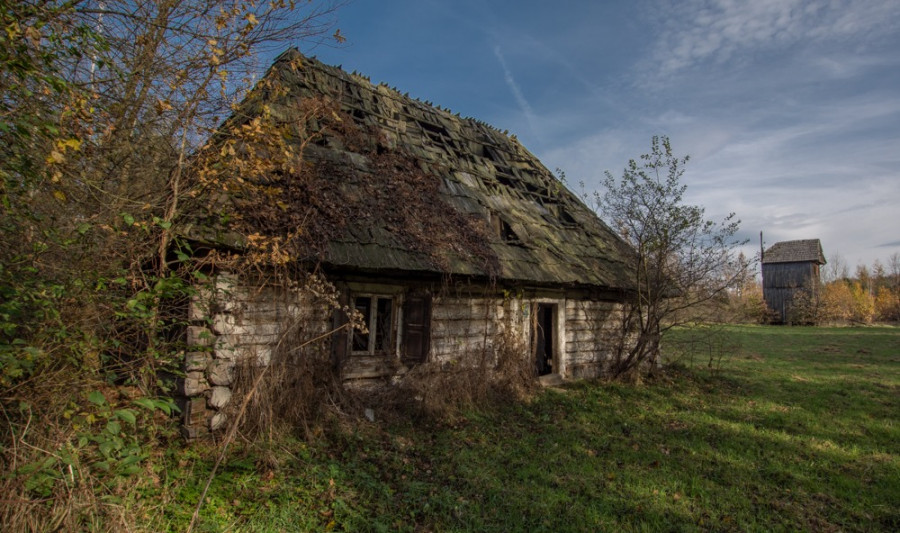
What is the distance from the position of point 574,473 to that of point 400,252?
3.45 m

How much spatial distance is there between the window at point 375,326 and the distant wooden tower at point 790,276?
32784 millimetres

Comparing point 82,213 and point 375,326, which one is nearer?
point 82,213

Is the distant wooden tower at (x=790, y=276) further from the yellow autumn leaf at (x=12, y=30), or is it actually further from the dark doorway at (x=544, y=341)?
the yellow autumn leaf at (x=12, y=30)

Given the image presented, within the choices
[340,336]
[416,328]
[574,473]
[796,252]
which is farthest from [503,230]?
[796,252]

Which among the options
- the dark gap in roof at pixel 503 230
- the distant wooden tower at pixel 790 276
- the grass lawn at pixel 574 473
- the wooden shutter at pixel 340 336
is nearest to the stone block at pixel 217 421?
the grass lawn at pixel 574 473

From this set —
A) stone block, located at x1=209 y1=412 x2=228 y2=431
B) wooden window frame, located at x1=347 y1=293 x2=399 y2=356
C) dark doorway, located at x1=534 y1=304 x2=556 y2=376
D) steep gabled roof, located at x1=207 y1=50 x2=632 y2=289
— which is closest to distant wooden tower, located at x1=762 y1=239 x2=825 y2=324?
steep gabled roof, located at x1=207 y1=50 x2=632 y2=289

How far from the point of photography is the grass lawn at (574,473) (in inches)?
151

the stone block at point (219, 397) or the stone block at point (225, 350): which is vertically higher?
the stone block at point (225, 350)

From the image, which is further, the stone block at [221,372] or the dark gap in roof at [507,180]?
the dark gap in roof at [507,180]

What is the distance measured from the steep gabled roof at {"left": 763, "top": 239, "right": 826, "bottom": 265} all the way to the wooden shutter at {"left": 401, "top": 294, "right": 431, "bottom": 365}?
34.9 meters

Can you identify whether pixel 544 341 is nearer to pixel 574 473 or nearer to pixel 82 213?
pixel 574 473

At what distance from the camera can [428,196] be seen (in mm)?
7840

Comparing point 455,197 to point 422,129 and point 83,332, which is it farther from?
point 83,332

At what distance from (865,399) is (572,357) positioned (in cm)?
546
